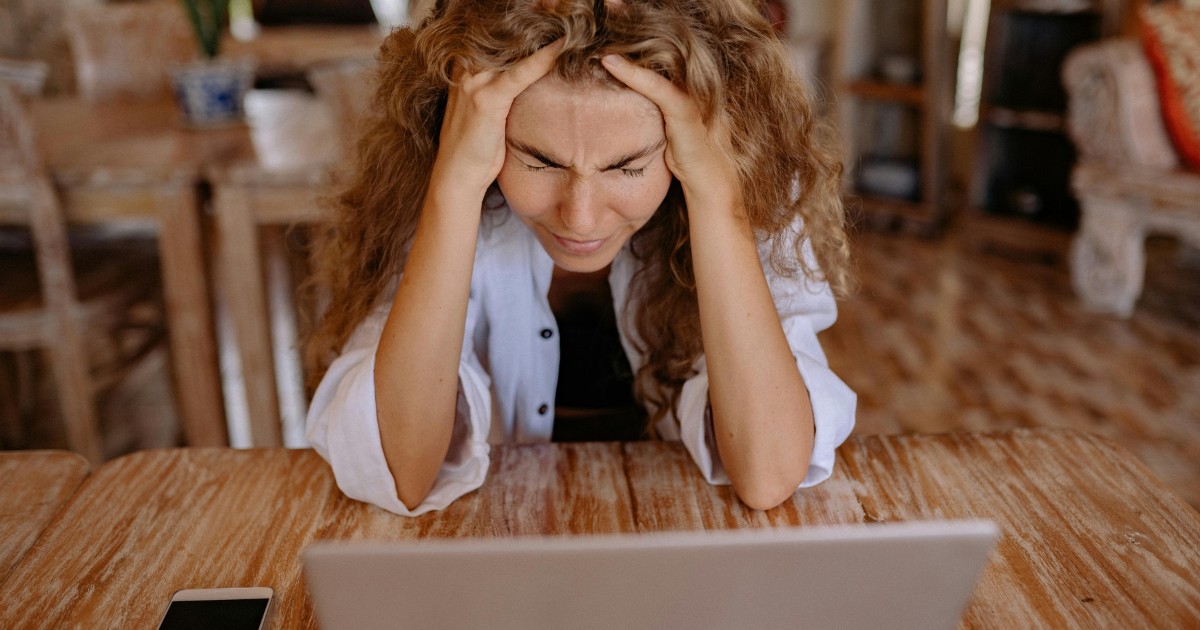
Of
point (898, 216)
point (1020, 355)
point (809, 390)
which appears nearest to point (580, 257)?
point (809, 390)

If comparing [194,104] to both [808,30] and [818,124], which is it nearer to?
[818,124]

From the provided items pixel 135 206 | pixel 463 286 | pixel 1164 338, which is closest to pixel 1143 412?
pixel 1164 338

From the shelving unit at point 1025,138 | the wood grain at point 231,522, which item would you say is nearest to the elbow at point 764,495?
the wood grain at point 231,522

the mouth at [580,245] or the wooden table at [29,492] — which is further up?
the mouth at [580,245]

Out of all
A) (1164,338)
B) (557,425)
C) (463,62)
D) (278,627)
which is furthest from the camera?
(1164,338)

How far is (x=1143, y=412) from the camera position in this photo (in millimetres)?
2188

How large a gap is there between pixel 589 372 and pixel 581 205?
43 cm

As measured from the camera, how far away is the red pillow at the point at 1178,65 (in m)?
2.54

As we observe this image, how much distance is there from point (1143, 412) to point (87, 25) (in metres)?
3.24

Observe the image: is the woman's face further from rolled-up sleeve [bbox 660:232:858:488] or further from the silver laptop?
the silver laptop

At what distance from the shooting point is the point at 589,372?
1.15m

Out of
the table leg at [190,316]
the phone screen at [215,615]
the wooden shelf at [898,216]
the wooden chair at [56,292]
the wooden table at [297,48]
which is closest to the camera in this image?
the phone screen at [215,615]

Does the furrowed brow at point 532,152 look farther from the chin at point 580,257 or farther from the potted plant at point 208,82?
the potted plant at point 208,82

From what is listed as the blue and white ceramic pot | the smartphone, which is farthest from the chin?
the blue and white ceramic pot
